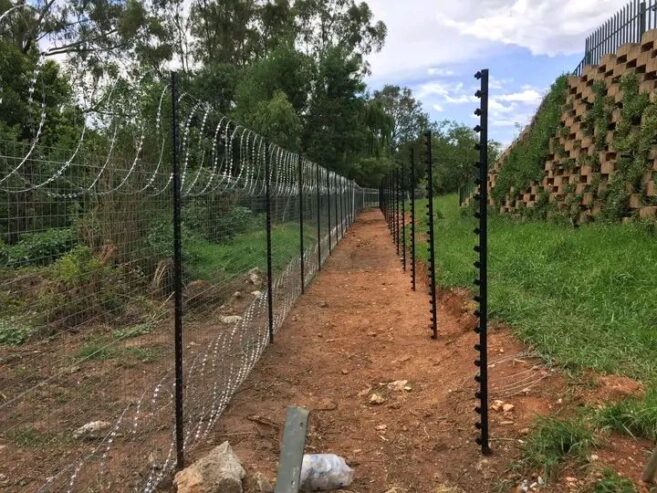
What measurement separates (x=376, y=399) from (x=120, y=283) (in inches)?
78.5

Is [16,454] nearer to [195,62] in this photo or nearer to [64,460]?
[64,460]

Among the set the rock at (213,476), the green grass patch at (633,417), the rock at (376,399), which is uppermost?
the green grass patch at (633,417)

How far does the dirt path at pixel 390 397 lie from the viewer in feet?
10.1

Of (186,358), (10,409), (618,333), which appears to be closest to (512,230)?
(618,333)

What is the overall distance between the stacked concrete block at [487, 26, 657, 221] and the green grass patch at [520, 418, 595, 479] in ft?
15.6

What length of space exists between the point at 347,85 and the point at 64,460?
95.9 feet

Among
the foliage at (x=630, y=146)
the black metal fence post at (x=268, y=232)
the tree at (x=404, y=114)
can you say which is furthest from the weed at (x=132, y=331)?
the tree at (x=404, y=114)

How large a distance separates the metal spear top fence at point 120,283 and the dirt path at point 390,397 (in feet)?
0.99

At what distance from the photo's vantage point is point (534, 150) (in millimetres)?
11109

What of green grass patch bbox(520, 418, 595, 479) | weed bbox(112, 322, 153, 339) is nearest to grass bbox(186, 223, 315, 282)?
weed bbox(112, 322, 153, 339)

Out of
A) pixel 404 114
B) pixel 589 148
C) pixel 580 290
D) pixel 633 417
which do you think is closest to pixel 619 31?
pixel 589 148

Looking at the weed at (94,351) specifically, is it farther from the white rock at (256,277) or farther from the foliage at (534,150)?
the foliage at (534,150)

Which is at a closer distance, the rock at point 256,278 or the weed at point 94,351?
the weed at point 94,351

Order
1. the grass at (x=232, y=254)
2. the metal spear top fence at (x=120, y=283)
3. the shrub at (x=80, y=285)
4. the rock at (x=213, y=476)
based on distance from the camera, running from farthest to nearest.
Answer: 1. the grass at (x=232, y=254)
2. the shrub at (x=80, y=285)
3. the rock at (x=213, y=476)
4. the metal spear top fence at (x=120, y=283)
